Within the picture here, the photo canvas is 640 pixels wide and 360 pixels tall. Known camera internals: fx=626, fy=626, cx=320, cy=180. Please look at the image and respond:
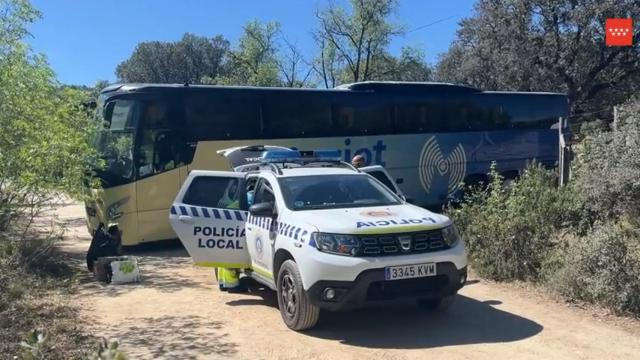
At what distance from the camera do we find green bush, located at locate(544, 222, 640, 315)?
7.08 m

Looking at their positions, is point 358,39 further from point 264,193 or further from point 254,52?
point 264,193

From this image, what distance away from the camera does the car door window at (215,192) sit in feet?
27.9

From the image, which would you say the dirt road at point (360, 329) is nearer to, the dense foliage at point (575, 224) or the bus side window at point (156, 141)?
the dense foliage at point (575, 224)

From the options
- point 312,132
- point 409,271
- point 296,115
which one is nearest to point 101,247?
point 409,271

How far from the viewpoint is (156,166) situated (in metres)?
12.4

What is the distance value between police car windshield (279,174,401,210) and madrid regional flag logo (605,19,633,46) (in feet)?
93.0

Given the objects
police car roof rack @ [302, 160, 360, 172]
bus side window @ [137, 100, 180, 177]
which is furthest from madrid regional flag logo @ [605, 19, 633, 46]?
police car roof rack @ [302, 160, 360, 172]

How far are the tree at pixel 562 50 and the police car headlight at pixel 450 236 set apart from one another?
28.8 meters

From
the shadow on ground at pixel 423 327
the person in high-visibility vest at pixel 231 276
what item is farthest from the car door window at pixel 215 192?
the shadow on ground at pixel 423 327

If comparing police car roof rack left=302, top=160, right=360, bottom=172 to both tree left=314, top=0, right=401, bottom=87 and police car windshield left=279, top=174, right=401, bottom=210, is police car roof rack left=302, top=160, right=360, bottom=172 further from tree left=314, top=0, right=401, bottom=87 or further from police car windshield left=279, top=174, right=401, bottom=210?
tree left=314, top=0, right=401, bottom=87

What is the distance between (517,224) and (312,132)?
262 inches

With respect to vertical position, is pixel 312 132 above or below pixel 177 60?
below

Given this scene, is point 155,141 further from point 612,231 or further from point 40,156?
point 612,231

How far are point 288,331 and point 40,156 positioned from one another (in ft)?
11.9
